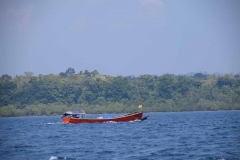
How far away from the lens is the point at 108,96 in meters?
173

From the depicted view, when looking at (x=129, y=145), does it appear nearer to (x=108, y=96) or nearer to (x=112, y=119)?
(x=112, y=119)

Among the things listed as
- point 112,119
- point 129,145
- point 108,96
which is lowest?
point 129,145

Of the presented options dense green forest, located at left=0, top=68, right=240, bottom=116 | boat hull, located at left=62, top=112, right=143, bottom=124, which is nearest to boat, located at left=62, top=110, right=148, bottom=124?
boat hull, located at left=62, top=112, right=143, bottom=124

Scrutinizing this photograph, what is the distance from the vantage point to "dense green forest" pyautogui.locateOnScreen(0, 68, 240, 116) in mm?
164625

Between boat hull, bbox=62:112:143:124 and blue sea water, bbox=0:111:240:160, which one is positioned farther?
boat hull, bbox=62:112:143:124

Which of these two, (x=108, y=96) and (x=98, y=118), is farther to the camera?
(x=108, y=96)

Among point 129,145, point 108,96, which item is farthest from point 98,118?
point 108,96

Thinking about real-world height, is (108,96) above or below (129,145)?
above

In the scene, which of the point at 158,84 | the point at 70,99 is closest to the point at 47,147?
the point at 70,99

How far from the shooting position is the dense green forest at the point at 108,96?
6481 inches

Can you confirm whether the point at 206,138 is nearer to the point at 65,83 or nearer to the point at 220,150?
the point at 220,150

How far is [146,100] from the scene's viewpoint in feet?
566

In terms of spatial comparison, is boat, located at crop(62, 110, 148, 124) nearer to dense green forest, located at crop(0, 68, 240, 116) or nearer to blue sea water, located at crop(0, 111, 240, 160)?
blue sea water, located at crop(0, 111, 240, 160)

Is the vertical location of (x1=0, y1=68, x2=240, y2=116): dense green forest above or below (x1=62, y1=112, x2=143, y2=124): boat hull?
above
